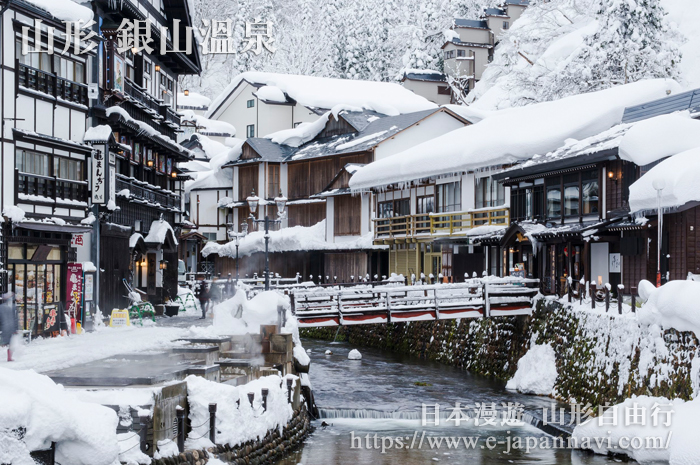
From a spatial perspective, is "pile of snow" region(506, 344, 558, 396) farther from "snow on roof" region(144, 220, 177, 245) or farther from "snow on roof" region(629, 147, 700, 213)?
"snow on roof" region(144, 220, 177, 245)

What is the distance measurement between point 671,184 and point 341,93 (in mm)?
45088

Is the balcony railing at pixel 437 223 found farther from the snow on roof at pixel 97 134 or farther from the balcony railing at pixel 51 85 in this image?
the balcony railing at pixel 51 85

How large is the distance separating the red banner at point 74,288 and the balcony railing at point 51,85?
19.8 ft

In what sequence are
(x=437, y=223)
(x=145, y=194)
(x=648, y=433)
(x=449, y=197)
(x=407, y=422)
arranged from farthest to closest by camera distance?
(x=449, y=197), (x=437, y=223), (x=145, y=194), (x=407, y=422), (x=648, y=433)

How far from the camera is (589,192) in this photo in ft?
99.9

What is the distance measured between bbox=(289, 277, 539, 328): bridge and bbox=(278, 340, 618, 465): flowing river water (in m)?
2.29

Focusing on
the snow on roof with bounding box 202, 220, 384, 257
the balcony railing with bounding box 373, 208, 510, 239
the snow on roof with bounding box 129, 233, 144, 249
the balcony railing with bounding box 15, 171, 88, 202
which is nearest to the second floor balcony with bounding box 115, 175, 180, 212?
the snow on roof with bounding box 129, 233, 144, 249

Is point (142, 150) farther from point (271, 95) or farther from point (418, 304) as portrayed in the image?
point (271, 95)

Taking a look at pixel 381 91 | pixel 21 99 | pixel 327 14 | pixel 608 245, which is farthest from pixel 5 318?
pixel 327 14

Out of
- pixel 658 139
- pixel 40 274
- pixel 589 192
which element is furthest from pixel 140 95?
pixel 658 139

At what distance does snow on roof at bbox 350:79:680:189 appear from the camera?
36.6m

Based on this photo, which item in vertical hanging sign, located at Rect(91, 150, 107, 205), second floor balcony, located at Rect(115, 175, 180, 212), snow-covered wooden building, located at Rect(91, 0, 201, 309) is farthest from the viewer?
second floor balcony, located at Rect(115, 175, 180, 212)

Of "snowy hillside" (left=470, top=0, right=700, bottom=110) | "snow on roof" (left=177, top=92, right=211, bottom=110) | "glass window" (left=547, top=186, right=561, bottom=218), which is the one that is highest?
"snow on roof" (left=177, top=92, right=211, bottom=110)

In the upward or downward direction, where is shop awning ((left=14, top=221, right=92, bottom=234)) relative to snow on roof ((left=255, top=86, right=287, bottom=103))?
downward
